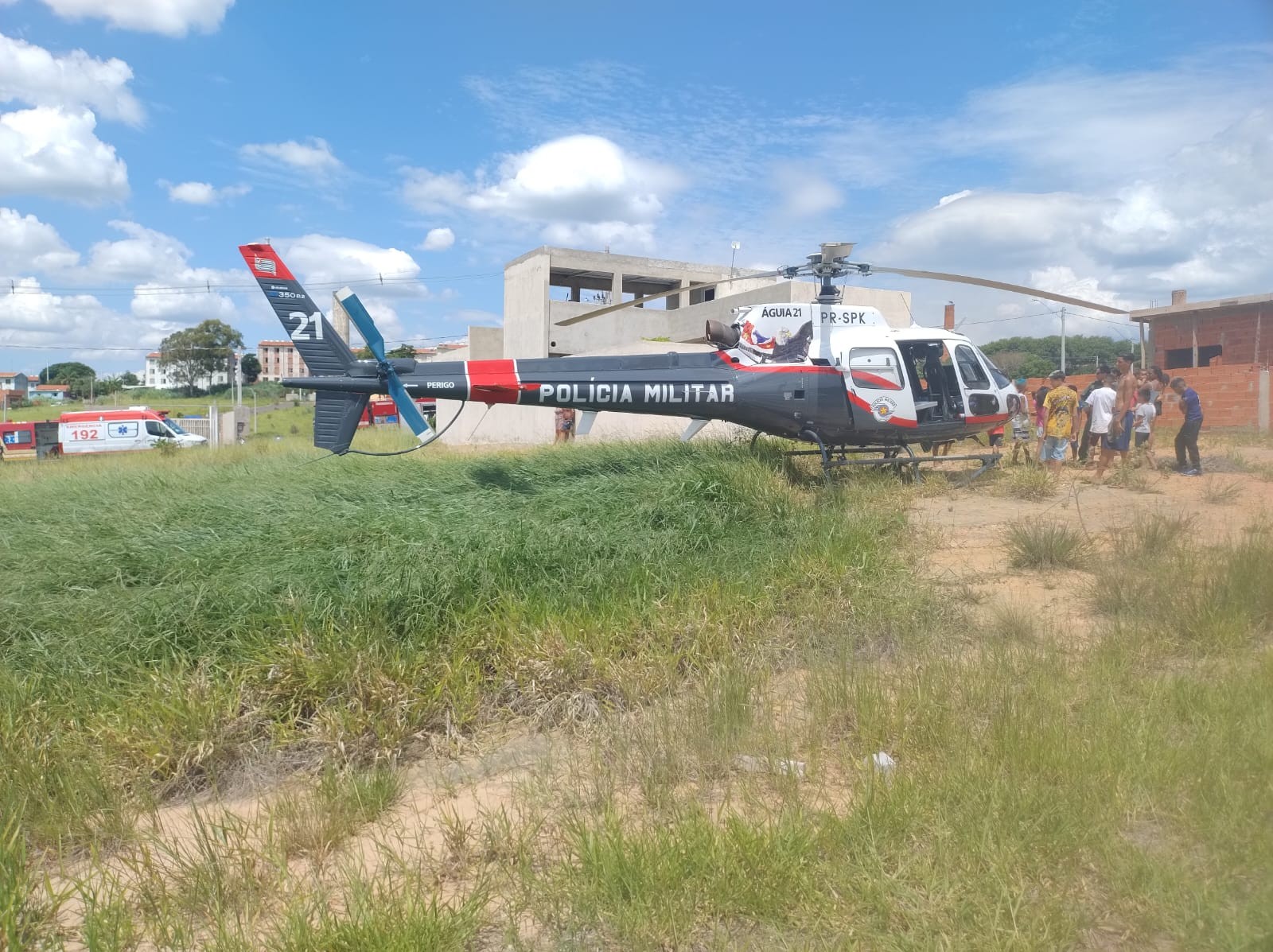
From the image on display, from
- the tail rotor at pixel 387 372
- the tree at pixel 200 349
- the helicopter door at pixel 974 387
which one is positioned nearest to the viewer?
the tail rotor at pixel 387 372

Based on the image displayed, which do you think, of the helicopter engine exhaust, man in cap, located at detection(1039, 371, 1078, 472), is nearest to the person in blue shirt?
man in cap, located at detection(1039, 371, 1078, 472)

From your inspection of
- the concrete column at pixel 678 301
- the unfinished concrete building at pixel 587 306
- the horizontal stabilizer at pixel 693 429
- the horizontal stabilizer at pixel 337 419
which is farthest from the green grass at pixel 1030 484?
the concrete column at pixel 678 301

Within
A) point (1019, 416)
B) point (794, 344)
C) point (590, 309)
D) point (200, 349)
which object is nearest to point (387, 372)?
point (794, 344)

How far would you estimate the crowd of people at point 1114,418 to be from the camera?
12391 mm

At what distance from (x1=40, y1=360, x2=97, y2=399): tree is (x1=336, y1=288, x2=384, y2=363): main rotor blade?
347 feet

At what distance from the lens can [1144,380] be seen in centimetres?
1418

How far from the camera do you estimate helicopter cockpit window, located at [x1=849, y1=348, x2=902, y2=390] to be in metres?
11.6

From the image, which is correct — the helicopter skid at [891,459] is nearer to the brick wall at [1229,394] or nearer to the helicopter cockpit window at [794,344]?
the helicopter cockpit window at [794,344]

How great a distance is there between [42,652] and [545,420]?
26.3 meters

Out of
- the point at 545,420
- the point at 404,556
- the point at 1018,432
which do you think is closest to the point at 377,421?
the point at 545,420

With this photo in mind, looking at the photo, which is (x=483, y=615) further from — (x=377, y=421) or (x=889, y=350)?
(x=377, y=421)

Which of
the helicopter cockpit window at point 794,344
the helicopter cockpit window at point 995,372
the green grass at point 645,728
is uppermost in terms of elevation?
the helicopter cockpit window at point 794,344

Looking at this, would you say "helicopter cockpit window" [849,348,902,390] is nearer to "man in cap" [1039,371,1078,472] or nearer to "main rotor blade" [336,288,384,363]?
"man in cap" [1039,371,1078,472]

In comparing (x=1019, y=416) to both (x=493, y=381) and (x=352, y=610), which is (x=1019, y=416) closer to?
(x=493, y=381)
